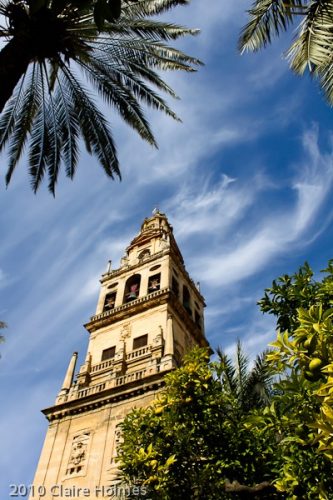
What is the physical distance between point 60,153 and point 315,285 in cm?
801

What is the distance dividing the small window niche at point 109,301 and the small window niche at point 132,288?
3.21 feet

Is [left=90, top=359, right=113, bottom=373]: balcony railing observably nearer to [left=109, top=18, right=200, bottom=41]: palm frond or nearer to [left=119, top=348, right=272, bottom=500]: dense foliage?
[left=119, top=348, right=272, bottom=500]: dense foliage

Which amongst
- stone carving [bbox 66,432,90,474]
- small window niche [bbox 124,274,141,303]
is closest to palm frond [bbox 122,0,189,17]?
stone carving [bbox 66,432,90,474]

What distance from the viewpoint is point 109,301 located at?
3209 cm

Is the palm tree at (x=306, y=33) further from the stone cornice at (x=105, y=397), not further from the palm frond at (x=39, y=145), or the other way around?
the stone cornice at (x=105, y=397)

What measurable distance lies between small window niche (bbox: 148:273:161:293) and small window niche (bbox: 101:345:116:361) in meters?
4.81

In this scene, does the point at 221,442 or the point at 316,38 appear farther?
the point at 221,442

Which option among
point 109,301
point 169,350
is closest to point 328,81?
point 169,350

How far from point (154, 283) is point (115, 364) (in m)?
7.43

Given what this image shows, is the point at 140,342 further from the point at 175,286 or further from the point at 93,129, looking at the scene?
the point at 93,129

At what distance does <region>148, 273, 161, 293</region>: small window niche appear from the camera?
30.3 meters

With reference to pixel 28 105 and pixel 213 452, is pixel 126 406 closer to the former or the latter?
pixel 213 452

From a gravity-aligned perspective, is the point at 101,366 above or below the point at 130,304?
below

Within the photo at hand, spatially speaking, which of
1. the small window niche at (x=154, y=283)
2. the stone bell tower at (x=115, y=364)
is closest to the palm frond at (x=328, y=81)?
the stone bell tower at (x=115, y=364)
